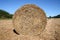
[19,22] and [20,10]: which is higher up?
[20,10]

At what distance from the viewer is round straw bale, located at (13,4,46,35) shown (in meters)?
7.70

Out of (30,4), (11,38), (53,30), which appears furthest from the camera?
(53,30)

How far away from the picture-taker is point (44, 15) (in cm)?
789

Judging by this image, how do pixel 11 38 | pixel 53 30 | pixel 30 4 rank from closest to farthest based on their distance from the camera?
pixel 11 38, pixel 30 4, pixel 53 30

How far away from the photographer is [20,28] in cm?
774

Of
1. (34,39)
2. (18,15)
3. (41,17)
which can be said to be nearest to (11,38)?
(34,39)

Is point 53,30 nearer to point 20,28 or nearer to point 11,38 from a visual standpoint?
point 20,28

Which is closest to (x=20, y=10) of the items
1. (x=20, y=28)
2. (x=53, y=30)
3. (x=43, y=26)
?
(x=20, y=28)

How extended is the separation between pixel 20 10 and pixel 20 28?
897 millimetres

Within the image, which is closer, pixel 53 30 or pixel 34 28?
pixel 34 28

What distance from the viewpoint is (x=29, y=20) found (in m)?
7.99

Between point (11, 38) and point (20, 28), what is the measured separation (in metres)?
1.15

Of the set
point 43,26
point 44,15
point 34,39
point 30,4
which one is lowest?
point 34,39

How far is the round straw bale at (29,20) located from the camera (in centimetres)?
770
